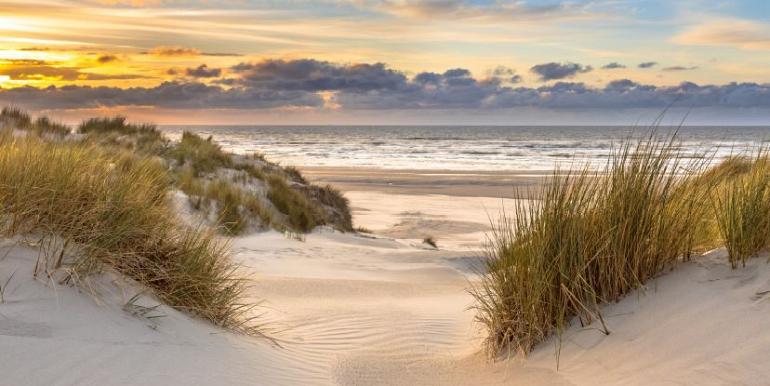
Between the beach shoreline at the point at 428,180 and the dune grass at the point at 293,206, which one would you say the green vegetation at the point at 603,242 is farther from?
the beach shoreline at the point at 428,180

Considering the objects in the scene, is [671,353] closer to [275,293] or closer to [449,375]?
[449,375]

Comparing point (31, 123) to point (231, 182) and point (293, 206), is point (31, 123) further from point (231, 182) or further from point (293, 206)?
point (293, 206)

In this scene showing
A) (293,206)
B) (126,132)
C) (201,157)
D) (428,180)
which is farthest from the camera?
(428,180)

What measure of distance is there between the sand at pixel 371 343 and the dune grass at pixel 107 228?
0.64 ft

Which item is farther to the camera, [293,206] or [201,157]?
[201,157]

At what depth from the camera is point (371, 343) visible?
577 cm

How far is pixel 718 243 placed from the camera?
16.2 ft

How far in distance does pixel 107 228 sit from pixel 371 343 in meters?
2.36

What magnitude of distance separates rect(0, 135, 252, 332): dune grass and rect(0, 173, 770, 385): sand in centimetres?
19

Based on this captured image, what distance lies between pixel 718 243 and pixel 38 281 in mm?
4586

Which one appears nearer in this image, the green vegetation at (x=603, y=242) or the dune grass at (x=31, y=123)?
the green vegetation at (x=603, y=242)

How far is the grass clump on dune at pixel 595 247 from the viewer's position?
4570mm

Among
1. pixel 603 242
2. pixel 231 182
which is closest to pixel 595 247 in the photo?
pixel 603 242

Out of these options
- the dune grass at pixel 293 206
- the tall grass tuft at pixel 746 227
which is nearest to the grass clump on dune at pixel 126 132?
the dune grass at pixel 293 206
